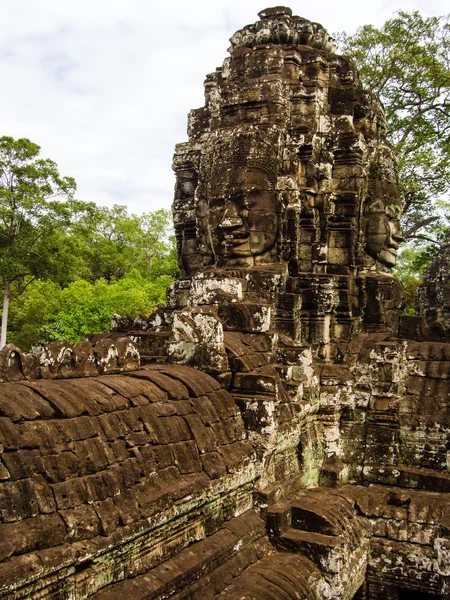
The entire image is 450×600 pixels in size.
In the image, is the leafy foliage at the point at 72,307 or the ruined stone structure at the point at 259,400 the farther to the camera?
the leafy foliage at the point at 72,307

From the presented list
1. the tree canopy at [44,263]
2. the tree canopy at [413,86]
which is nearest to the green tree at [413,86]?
the tree canopy at [413,86]

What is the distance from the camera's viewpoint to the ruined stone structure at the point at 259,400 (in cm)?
375

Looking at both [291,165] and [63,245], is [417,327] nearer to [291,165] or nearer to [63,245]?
[291,165]

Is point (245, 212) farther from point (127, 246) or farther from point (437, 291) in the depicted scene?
point (127, 246)

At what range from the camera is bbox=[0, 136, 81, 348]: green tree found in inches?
942

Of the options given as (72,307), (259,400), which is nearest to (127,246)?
(72,307)

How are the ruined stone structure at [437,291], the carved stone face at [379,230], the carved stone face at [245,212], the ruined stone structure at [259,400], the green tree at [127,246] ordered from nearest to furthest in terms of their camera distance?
the ruined stone structure at [259,400]
the carved stone face at [245,212]
the carved stone face at [379,230]
the ruined stone structure at [437,291]
the green tree at [127,246]

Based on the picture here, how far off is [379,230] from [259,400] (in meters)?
4.61

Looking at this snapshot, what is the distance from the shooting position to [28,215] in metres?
24.3

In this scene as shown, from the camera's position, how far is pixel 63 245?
25.1m

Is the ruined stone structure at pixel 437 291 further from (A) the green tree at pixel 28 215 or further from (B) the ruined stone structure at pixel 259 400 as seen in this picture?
(A) the green tree at pixel 28 215

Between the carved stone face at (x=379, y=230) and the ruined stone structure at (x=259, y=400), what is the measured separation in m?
0.03

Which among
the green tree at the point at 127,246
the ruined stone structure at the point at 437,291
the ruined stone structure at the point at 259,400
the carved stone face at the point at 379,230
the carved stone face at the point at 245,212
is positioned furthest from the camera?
the green tree at the point at 127,246

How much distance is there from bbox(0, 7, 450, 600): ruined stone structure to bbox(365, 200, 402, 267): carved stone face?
0.03 meters
